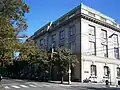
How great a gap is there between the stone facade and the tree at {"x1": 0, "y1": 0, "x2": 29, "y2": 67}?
2904cm

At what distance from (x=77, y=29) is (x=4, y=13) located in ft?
109

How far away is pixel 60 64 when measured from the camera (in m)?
39.1

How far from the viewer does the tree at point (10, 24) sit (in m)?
13.3

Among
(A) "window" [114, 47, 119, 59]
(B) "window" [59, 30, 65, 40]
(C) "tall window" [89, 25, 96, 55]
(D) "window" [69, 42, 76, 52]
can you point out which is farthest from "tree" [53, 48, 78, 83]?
(A) "window" [114, 47, 119, 59]

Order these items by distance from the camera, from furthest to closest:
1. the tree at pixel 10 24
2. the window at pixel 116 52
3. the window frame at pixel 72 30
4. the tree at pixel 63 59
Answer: the window at pixel 116 52 < the window frame at pixel 72 30 < the tree at pixel 63 59 < the tree at pixel 10 24

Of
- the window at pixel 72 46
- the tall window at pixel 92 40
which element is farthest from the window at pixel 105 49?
the window at pixel 72 46

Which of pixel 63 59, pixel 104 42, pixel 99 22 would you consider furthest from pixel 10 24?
pixel 104 42

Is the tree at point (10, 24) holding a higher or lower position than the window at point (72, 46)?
lower

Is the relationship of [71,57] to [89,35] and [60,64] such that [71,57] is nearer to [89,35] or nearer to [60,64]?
[60,64]

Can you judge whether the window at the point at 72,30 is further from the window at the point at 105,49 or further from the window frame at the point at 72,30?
the window at the point at 105,49

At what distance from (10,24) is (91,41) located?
111ft

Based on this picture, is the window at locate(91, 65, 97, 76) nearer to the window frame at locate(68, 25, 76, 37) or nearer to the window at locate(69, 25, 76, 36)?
the window frame at locate(68, 25, 76, 37)

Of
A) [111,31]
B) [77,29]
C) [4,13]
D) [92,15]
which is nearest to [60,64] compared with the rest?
[77,29]

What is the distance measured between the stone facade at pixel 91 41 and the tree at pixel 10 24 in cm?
2904
